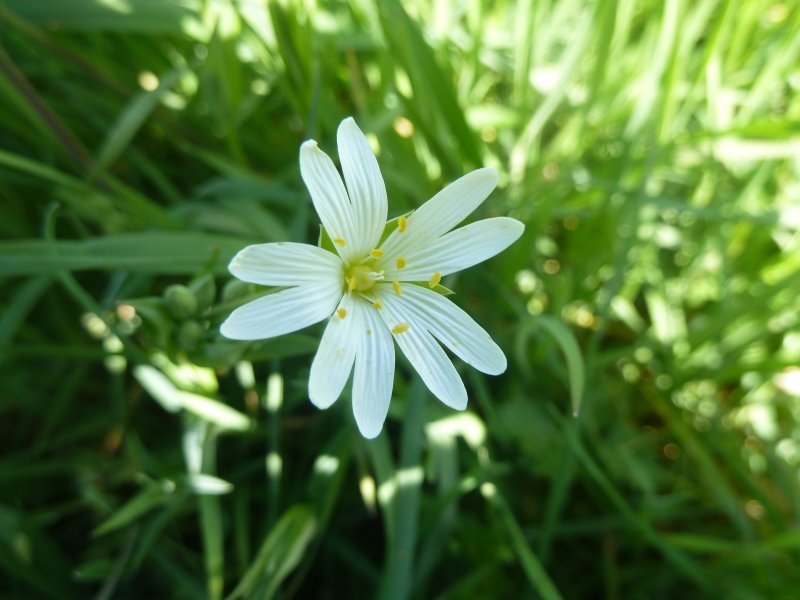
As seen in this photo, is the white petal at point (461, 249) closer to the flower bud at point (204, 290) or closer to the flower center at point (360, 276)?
the flower center at point (360, 276)

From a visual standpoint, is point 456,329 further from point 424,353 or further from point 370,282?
point 370,282

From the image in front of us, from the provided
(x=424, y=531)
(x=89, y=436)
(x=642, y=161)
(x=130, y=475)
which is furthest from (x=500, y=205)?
(x=89, y=436)

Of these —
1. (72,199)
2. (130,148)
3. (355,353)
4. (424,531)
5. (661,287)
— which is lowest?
(424,531)

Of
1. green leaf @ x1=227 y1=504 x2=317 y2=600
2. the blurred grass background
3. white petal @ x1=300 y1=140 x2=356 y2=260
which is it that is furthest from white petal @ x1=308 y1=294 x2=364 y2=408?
green leaf @ x1=227 y1=504 x2=317 y2=600

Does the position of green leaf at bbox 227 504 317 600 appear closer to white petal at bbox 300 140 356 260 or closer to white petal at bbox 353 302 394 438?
white petal at bbox 353 302 394 438

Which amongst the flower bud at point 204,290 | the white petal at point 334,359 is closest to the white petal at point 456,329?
the white petal at point 334,359

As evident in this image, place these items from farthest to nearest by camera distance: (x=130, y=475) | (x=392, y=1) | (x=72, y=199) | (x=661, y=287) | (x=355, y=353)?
(x=661, y=287), (x=130, y=475), (x=72, y=199), (x=392, y=1), (x=355, y=353)

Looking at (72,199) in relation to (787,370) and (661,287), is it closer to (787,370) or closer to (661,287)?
(661,287)
